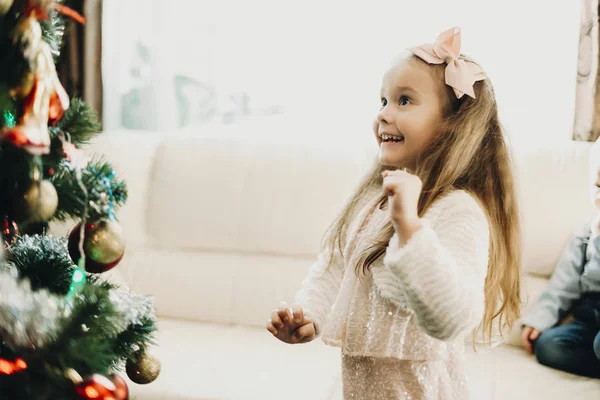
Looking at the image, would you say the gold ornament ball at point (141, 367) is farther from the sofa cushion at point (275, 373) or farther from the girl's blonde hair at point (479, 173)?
the sofa cushion at point (275, 373)

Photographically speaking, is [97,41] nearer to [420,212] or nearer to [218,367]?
[218,367]

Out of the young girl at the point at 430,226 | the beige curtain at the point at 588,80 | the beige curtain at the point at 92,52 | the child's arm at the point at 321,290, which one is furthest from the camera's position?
the beige curtain at the point at 92,52

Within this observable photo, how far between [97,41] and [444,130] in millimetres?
2016

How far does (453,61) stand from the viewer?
3.58 feet

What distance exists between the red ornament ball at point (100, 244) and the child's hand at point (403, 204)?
36 cm

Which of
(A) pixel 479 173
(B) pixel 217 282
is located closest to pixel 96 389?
(A) pixel 479 173

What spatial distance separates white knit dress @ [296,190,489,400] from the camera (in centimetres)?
87

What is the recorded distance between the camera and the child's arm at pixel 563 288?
175 cm

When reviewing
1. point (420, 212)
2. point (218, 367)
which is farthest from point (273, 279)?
point (420, 212)

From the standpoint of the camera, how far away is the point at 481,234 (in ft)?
3.27

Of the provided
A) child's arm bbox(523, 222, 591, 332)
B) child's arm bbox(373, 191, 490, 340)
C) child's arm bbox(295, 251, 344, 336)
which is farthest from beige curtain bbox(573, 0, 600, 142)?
child's arm bbox(373, 191, 490, 340)

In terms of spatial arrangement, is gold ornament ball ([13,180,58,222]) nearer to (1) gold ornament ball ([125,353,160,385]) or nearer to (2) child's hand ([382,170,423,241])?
(1) gold ornament ball ([125,353,160,385])

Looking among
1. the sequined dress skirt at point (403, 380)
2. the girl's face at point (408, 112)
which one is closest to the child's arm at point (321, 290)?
the sequined dress skirt at point (403, 380)

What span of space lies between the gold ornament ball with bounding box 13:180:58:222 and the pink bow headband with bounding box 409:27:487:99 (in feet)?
2.17
